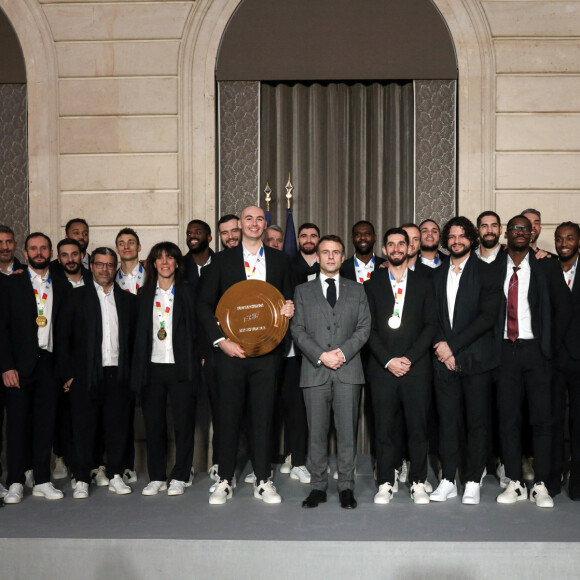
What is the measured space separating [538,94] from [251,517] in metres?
4.85

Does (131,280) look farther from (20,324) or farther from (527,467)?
(527,467)

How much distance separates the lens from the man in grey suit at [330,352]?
4.61 m

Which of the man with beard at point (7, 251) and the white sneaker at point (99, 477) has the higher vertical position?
the man with beard at point (7, 251)

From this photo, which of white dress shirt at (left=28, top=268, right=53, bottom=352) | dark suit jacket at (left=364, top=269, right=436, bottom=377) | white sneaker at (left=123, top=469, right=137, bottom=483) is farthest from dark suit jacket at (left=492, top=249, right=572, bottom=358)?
white dress shirt at (left=28, top=268, right=53, bottom=352)

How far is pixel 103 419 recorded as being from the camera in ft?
16.6

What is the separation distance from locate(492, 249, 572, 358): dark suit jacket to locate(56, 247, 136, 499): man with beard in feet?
7.87

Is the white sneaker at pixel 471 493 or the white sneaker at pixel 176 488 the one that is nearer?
the white sneaker at pixel 471 493

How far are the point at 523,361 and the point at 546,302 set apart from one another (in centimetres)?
38

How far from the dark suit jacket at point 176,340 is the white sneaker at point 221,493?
2.21ft

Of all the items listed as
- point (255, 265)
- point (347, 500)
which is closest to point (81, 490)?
point (347, 500)

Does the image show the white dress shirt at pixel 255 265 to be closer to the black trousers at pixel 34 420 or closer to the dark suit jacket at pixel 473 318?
the dark suit jacket at pixel 473 318

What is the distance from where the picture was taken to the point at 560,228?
4930 millimetres

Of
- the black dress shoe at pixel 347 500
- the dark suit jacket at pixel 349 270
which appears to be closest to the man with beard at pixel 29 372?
the black dress shoe at pixel 347 500

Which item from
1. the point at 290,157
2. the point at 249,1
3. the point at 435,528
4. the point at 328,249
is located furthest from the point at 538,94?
the point at 435,528
